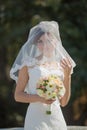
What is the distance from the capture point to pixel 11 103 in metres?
14.4

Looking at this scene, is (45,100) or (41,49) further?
(41,49)

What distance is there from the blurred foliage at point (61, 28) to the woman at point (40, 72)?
16.9ft

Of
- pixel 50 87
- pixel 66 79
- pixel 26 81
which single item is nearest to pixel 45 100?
pixel 50 87

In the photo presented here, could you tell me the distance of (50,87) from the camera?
228 inches

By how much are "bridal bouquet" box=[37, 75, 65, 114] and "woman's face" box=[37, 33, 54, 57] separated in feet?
0.77

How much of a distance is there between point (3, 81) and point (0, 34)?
2054 mm

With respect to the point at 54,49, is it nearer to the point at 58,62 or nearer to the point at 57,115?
the point at 58,62

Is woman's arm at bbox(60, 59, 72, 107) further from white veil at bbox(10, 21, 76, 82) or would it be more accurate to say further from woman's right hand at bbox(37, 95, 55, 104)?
woman's right hand at bbox(37, 95, 55, 104)

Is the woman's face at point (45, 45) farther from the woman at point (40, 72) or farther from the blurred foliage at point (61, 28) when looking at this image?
the blurred foliage at point (61, 28)

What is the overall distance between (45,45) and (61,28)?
578cm

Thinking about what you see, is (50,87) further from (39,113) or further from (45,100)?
(39,113)

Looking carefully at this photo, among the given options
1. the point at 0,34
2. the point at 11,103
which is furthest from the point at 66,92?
the point at 11,103

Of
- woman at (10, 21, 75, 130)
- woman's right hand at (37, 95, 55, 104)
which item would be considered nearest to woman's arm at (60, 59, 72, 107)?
woman at (10, 21, 75, 130)

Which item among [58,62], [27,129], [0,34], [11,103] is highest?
[58,62]
